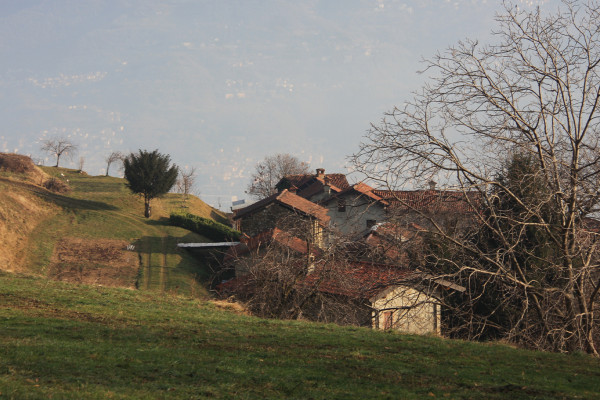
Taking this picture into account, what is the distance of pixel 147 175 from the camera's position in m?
77.1

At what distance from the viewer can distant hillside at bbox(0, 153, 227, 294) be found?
5044 centimetres

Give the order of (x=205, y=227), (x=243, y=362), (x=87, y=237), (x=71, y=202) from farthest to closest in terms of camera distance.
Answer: (x=205, y=227) < (x=71, y=202) < (x=87, y=237) < (x=243, y=362)

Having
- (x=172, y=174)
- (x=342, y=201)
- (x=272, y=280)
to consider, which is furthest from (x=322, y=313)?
(x=172, y=174)

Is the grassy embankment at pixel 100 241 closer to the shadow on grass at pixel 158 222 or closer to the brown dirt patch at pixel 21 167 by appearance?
the shadow on grass at pixel 158 222

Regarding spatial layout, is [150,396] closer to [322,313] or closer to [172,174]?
[322,313]

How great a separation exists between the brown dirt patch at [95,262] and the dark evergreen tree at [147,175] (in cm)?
1569

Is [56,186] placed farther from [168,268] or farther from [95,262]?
[168,268]

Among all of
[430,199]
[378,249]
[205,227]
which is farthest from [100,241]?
[430,199]

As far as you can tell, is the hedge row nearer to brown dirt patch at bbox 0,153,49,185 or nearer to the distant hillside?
the distant hillside

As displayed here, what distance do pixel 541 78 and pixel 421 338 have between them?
785 centimetres

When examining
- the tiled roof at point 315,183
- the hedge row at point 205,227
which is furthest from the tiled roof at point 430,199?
the tiled roof at point 315,183

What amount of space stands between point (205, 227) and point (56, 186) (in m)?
23.3

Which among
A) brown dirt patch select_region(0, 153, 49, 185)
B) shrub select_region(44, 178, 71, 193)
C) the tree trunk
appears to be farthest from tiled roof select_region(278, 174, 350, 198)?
brown dirt patch select_region(0, 153, 49, 185)

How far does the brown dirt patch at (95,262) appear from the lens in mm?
49344
